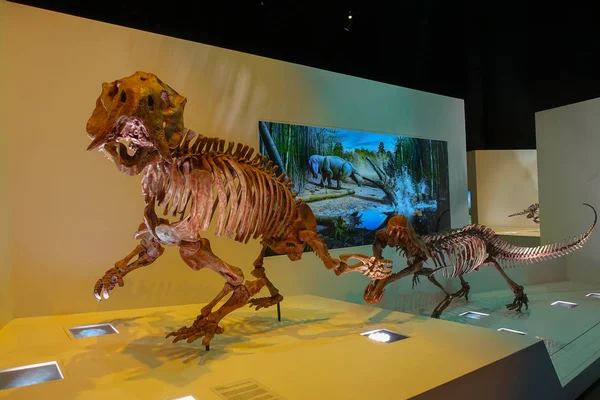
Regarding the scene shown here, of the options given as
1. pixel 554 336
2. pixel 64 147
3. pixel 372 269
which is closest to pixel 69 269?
pixel 64 147

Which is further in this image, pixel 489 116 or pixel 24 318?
pixel 489 116

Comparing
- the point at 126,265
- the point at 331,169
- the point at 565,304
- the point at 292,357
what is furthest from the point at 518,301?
the point at 126,265

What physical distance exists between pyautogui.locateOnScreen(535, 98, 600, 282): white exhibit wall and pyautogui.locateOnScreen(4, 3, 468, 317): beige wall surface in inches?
203

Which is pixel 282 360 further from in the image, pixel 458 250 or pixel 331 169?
pixel 331 169

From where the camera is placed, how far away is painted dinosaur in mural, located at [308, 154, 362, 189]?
5621 millimetres

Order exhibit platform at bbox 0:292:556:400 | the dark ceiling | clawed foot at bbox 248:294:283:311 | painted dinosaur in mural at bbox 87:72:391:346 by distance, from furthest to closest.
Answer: the dark ceiling < clawed foot at bbox 248:294:283:311 < painted dinosaur in mural at bbox 87:72:391:346 < exhibit platform at bbox 0:292:556:400

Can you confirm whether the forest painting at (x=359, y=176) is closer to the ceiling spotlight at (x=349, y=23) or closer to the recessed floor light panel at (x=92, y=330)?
the ceiling spotlight at (x=349, y=23)

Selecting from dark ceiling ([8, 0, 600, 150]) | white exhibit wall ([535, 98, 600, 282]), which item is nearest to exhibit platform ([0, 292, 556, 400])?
dark ceiling ([8, 0, 600, 150])

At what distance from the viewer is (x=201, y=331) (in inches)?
116

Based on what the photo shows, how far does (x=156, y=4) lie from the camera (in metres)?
5.12

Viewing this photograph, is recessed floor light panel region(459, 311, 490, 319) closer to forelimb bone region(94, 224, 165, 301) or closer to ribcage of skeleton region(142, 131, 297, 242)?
ribcage of skeleton region(142, 131, 297, 242)

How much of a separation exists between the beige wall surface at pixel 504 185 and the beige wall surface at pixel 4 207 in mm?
8520

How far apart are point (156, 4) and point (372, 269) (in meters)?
3.99

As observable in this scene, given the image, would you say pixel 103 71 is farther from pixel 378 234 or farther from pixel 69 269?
pixel 378 234
